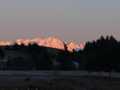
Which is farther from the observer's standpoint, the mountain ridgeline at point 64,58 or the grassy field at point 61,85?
the mountain ridgeline at point 64,58

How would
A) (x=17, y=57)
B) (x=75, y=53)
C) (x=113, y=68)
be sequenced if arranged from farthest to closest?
1. (x=75, y=53)
2. (x=17, y=57)
3. (x=113, y=68)

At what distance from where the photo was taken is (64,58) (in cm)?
10681

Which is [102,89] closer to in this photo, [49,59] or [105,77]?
[105,77]

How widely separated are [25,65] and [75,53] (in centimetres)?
1688

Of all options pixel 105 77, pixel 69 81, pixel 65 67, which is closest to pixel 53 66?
pixel 65 67

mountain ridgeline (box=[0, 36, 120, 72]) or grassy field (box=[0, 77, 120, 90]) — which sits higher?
mountain ridgeline (box=[0, 36, 120, 72])

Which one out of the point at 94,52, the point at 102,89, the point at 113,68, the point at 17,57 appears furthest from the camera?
the point at 17,57

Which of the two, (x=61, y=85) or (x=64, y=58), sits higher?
(x=64, y=58)

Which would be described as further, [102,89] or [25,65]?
[25,65]

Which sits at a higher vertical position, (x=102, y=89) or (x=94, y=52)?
(x=94, y=52)

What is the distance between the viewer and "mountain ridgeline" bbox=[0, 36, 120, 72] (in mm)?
92938

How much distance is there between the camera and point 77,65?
98.1 metres

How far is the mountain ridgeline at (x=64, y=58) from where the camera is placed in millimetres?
92938

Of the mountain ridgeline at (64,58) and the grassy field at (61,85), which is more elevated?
the mountain ridgeline at (64,58)
